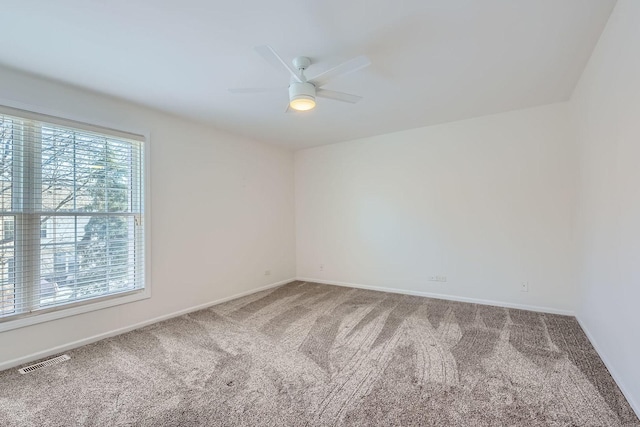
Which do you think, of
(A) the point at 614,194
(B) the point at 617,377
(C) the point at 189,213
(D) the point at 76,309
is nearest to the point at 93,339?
(D) the point at 76,309

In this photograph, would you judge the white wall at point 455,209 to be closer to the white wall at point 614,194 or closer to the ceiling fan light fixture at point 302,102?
the white wall at point 614,194

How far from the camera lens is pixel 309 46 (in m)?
2.18

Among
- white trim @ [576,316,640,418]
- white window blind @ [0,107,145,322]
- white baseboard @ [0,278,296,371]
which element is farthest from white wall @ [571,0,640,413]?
white window blind @ [0,107,145,322]

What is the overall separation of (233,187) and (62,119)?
202 cm

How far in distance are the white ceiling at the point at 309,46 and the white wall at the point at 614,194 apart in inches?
8.5

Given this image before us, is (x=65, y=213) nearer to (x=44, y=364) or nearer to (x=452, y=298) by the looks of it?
(x=44, y=364)

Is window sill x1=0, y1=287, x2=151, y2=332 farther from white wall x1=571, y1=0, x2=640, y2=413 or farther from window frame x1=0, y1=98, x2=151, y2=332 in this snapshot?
white wall x1=571, y1=0, x2=640, y2=413

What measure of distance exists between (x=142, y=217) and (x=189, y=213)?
1.86 feet

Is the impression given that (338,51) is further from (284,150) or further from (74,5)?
(284,150)

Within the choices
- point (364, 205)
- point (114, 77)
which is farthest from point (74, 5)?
point (364, 205)

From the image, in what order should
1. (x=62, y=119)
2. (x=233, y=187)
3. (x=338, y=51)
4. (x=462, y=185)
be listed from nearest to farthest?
(x=338, y=51), (x=62, y=119), (x=462, y=185), (x=233, y=187)

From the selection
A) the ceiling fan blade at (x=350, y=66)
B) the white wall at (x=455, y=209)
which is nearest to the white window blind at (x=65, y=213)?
the ceiling fan blade at (x=350, y=66)

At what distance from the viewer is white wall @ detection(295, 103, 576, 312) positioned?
3.46 meters

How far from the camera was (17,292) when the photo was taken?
8.04ft
